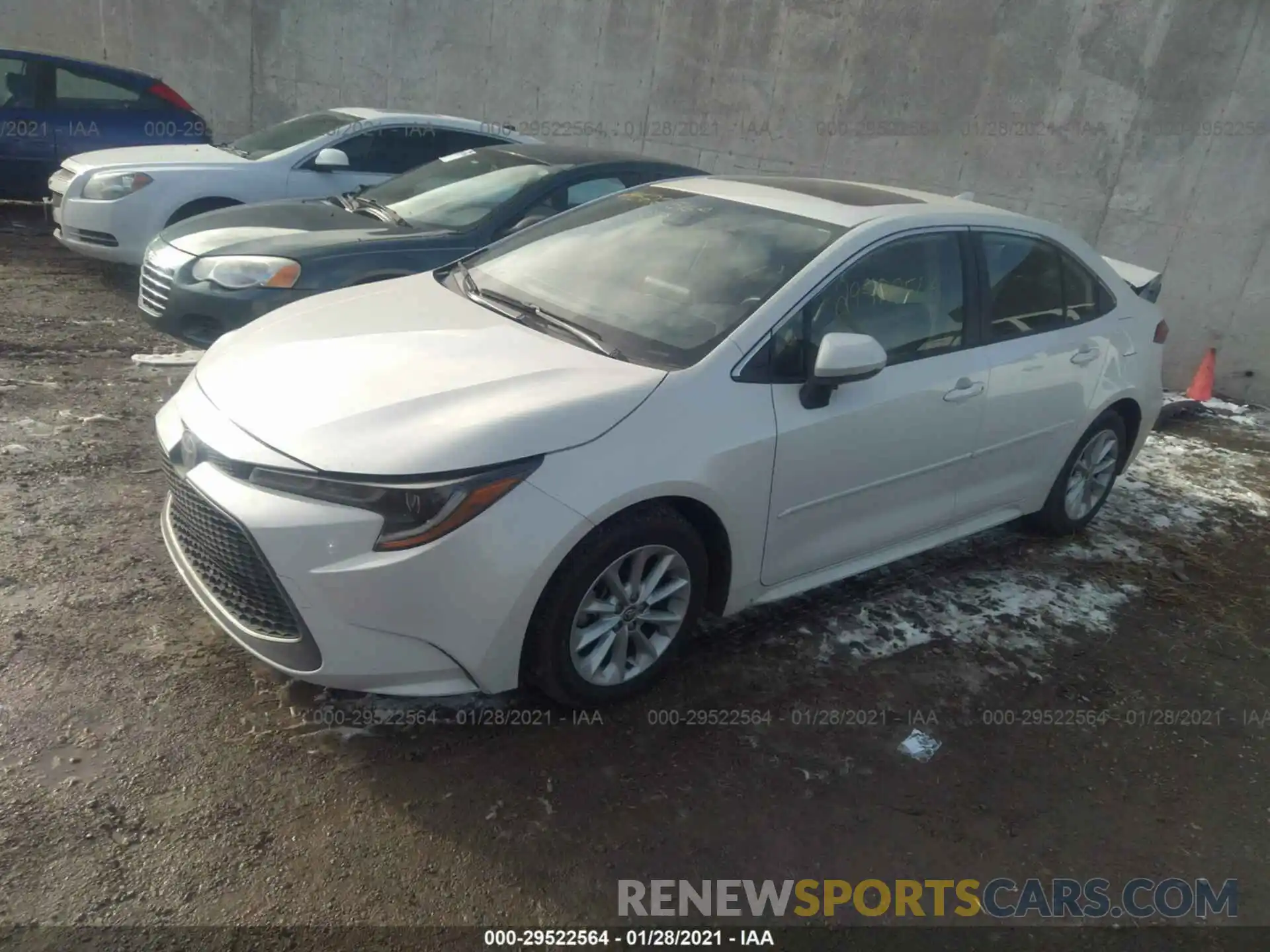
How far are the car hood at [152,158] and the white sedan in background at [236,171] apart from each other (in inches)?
0.4

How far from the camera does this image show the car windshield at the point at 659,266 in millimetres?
3412

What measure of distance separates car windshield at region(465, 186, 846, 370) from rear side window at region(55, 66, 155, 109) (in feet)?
23.8

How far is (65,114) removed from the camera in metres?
9.38

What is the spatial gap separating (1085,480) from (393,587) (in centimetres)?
374

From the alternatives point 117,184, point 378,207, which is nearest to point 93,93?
point 117,184

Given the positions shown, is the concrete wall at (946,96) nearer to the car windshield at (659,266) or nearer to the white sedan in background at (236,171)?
the white sedan in background at (236,171)

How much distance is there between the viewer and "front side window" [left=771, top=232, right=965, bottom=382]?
3426 millimetres

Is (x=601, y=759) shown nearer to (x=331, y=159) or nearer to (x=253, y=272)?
(x=253, y=272)

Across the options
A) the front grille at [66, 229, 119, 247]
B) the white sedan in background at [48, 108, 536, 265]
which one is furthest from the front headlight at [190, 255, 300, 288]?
the front grille at [66, 229, 119, 247]

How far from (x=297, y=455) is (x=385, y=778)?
95 centimetres

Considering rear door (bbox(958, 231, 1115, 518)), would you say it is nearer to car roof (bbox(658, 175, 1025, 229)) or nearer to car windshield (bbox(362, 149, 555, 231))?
car roof (bbox(658, 175, 1025, 229))

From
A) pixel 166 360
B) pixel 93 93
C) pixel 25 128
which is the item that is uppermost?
pixel 93 93

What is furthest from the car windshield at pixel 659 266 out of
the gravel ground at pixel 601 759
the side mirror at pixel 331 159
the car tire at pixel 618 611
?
the side mirror at pixel 331 159

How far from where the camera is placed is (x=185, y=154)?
25.5 ft
